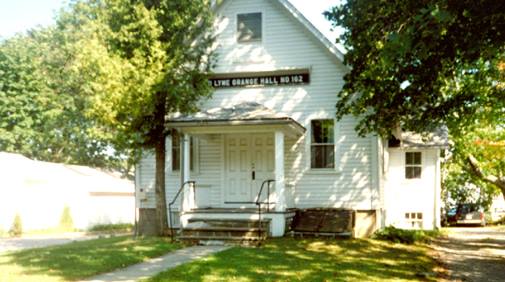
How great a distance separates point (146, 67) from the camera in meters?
15.9

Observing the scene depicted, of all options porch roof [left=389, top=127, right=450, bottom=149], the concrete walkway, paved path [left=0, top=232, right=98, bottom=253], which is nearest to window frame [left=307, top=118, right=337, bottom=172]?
the concrete walkway

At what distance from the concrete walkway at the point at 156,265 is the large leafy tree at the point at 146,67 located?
4.00m

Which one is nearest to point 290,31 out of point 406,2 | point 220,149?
point 220,149

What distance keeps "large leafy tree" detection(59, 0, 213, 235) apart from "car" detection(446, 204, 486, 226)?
21.1 meters

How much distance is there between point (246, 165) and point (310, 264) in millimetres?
7614

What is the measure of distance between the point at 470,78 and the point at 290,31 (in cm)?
602

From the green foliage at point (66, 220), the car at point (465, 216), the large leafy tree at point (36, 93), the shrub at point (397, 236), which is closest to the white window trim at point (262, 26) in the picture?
the shrub at point (397, 236)

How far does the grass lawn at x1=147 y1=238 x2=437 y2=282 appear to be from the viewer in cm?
986

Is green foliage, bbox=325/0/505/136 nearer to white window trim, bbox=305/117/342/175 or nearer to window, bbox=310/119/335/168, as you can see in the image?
white window trim, bbox=305/117/342/175

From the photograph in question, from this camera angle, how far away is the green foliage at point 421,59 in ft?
26.0

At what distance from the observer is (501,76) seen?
16.1m

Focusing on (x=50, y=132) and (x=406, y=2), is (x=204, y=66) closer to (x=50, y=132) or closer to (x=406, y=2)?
(x=406, y=2)

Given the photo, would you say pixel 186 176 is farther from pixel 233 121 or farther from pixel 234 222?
pixel 233 121

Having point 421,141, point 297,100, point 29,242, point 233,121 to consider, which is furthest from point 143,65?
point 421,141
